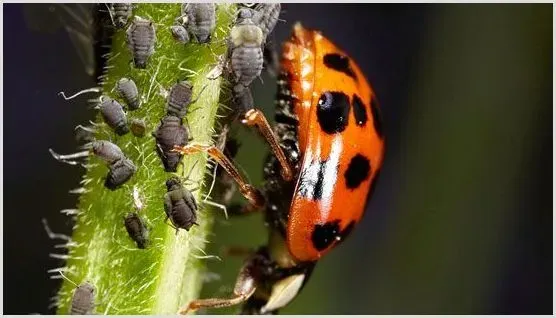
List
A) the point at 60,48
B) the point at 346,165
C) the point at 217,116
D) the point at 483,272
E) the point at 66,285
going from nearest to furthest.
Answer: the point at 217,116, the point at 66,285, the point at 346,165, the point at 483,272, the point at 60,48

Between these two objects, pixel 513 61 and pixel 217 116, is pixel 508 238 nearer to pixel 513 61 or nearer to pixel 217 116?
pixel 513 61

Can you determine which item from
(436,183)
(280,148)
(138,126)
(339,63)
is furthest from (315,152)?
(436,183)

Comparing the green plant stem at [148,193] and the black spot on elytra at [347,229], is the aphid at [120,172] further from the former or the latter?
the black spot on elytra at [347,229]

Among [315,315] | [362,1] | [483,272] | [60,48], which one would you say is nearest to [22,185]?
[60,48]

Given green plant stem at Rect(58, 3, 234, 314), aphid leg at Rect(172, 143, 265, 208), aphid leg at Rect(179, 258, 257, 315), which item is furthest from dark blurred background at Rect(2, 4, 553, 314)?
green plant stem at Rect(58, 3, 234, 314)

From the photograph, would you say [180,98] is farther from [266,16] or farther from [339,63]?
[339,63]

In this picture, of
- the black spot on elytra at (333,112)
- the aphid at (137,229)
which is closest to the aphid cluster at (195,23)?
the aphid at (137,229)

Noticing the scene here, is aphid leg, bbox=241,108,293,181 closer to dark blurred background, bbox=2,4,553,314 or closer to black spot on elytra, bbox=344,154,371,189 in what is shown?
black spot on elytra, bbox=344,154,371,189
